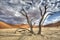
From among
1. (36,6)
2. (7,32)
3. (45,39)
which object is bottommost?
(45,39)

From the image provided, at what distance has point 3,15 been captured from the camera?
2318 millimetres

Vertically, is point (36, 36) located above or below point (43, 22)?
below

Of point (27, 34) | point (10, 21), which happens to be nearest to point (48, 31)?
point (27, 34)

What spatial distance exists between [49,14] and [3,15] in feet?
2.41

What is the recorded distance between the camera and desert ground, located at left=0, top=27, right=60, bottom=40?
7.39 ft

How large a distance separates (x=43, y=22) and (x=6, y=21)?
23.2 inches

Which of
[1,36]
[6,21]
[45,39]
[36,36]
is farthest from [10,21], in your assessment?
[45,39]

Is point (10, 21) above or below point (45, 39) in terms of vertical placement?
above

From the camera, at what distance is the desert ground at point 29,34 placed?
225 cm

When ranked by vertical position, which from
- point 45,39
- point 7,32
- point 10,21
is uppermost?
point 10,21

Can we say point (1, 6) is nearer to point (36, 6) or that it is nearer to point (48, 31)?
point (36, 6)

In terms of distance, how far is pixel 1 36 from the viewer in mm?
2285

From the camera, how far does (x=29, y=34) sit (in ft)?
7.45

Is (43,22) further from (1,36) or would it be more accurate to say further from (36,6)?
(1,36)
